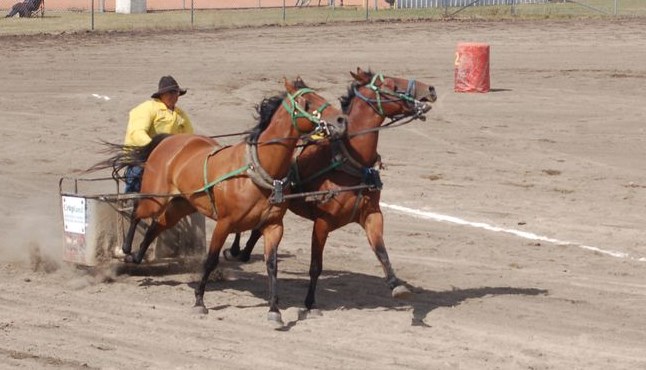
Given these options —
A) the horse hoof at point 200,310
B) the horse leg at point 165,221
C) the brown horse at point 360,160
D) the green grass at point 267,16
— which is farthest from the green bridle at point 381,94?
the green grass at point 267,16

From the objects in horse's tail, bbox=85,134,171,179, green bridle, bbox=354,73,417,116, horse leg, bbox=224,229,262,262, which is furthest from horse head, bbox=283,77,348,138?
horse leg, bbox=224,229,262,262

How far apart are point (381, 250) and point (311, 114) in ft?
4.18

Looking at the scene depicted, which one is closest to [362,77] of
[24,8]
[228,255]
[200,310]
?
[200,310]

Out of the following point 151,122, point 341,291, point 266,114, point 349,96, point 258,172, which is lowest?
point 341,291

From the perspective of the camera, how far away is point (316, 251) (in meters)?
11.3

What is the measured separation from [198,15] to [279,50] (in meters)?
12.0

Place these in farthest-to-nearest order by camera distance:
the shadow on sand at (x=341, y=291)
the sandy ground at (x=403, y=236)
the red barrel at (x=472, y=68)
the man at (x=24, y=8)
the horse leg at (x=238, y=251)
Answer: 1. the man at (x=24, y=8)
2. the red barrel at (x=472, y=68)
3. the horse leg at (x=238, y=251)
4. the shadow on sand at (x=341, y=291)
5. the sandy ground at (x=403, y=236)

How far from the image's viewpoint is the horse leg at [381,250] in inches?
420

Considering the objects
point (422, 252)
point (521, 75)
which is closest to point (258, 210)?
point (422, 252)

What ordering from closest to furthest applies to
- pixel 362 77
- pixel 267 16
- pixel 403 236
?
1. pixel 362 77
2. pixel 403 236
3. pixel 267 16

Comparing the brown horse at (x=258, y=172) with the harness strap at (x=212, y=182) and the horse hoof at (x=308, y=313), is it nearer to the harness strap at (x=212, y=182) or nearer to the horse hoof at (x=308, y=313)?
the harness strap at (x=212, y=182)

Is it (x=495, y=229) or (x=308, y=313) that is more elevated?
(x=495, y=229)

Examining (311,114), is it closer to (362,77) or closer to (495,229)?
(362,77)

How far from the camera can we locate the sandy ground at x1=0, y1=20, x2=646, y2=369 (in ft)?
33.3
